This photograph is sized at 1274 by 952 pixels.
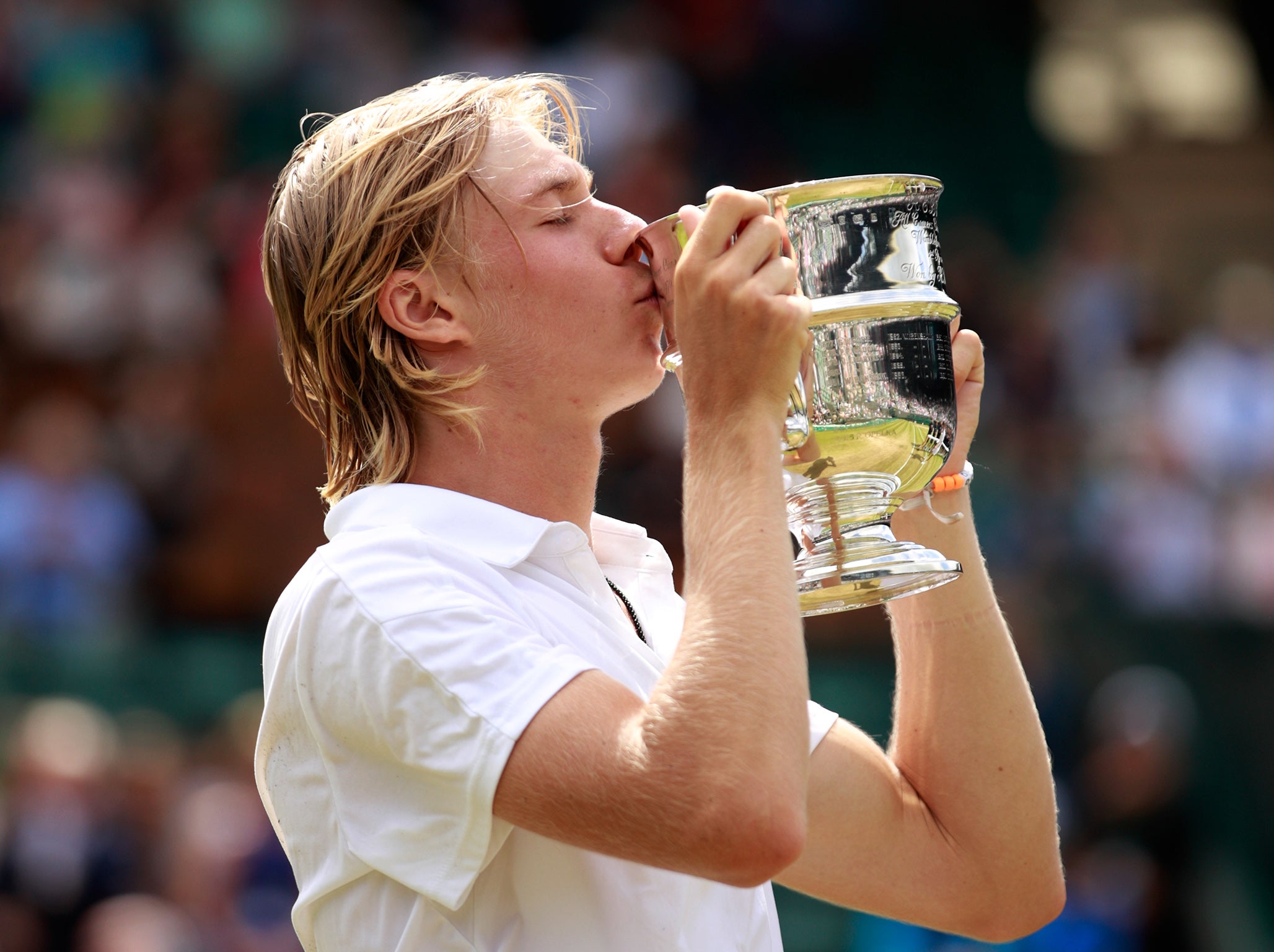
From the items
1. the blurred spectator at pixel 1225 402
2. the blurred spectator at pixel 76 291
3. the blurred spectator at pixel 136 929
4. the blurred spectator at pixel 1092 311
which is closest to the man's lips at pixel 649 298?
the blurred spectator at pixel 136 929

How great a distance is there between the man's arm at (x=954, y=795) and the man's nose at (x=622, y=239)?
43cm

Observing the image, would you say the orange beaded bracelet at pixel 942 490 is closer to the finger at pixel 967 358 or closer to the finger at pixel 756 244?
the finger at pixel 967 358

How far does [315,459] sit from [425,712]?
4.87 metres

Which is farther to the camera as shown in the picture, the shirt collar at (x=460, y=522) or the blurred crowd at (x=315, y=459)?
the blurred crowd at (x=315, y=459)

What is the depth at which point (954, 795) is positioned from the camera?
5.72ft

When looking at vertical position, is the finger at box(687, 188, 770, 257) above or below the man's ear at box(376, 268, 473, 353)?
above

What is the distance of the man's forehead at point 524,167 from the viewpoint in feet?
5.32

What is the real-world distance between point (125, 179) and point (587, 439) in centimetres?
577

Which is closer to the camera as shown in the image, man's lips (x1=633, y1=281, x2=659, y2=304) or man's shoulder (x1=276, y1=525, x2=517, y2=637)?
man's shoulder (x1=276, y1=525, x2=517, y2=637)

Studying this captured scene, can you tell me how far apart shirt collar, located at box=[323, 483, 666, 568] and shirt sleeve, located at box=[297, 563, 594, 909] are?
0.11 metres

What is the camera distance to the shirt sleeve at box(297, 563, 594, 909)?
1302 millimetres

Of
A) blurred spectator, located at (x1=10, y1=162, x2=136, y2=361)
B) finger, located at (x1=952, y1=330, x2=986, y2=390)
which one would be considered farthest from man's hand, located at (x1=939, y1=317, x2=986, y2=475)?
blurred spectator, located at (x1=10, y1=162, x2=136, y2=361)

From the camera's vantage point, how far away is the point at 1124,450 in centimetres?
688

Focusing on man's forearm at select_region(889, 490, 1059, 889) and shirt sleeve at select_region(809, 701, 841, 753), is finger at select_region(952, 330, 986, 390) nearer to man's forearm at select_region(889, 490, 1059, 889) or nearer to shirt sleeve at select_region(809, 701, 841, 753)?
man's forearm at select_region(889, 490, 1059, 889)
